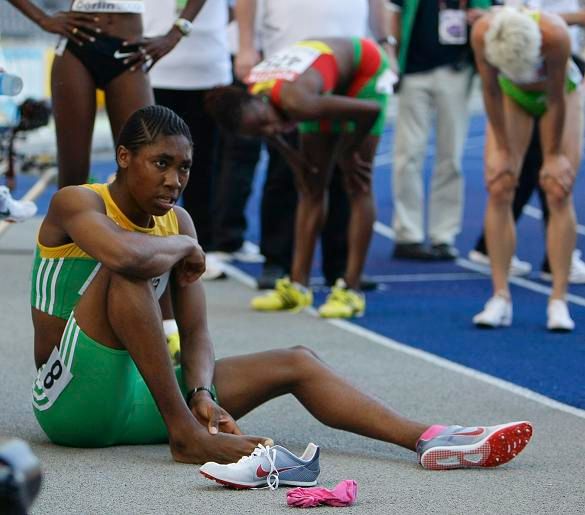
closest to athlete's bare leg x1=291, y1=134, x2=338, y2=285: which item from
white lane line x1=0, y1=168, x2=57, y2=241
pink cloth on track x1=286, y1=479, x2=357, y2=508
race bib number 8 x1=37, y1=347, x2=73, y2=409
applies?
white lane line x1=0, y1=168, x2=57, y2=241

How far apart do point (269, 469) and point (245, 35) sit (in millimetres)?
4462

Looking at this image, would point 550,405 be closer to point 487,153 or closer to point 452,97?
point 487,153

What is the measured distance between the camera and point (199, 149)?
803 cm

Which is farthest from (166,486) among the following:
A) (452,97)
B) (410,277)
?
(452,97)

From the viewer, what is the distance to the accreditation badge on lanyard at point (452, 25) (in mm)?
8945

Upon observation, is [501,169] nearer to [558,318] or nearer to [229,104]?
[558,318]

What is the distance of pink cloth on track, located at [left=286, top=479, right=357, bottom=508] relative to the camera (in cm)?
359

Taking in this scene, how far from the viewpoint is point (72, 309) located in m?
4.09

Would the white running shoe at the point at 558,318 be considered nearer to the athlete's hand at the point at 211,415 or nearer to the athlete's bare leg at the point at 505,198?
the athlete's bare leg at the point at 505,198

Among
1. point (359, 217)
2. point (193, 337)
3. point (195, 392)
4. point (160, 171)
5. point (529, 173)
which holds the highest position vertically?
point (160, 171)

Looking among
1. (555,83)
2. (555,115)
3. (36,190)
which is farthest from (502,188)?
(36,190)

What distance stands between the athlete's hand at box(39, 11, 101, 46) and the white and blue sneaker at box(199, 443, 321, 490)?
2287 mm

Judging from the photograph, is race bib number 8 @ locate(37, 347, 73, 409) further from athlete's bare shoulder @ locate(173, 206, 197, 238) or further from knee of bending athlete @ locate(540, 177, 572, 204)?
knee of bending athlete @ locate(540, 177, 572, 204)

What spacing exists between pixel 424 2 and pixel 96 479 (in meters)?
5.78
